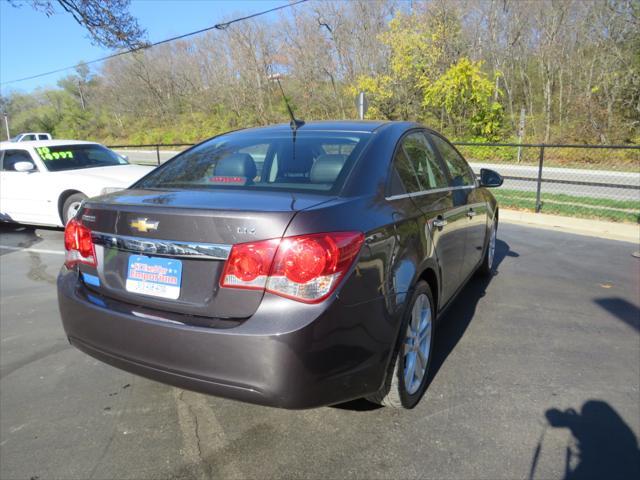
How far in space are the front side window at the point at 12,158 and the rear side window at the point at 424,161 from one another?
23.3 ft

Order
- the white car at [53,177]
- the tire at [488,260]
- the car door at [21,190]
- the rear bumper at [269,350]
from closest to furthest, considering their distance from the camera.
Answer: the rear bumper at [269,350] < the tire at [488,260] < the white car at [53,177] < the car door at [21,190]

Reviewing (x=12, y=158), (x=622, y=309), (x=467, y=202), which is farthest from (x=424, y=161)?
(x=12, y=158)

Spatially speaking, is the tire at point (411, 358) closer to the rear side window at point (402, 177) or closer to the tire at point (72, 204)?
the rear side window at point (402, 177)

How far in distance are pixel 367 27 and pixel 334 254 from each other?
2898 cm

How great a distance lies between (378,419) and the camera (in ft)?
8.65

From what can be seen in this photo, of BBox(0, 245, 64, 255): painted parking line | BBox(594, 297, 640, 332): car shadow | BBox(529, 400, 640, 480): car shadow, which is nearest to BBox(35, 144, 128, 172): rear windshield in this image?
BBox(0, 245, 64, 255): painted parking line

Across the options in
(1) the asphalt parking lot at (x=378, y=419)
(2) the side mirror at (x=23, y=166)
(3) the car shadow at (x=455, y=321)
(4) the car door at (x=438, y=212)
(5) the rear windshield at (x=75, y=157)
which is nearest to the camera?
(1) the asphalt parking lot at (x=378, y=419)

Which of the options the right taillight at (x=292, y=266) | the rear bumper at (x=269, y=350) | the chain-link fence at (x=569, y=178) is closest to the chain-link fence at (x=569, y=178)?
the chain-link fence at (x=569, y=178)

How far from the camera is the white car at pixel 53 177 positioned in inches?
Answer: 288

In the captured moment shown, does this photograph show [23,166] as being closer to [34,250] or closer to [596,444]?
[34,250]

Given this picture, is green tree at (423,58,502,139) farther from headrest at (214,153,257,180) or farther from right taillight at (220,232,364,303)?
right taillight at (220,232,364,303)

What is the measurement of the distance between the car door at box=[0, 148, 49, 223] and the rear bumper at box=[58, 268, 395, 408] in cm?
635

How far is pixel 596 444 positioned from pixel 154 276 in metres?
2.33

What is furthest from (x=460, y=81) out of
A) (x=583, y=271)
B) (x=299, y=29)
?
(x=583, y=271)
